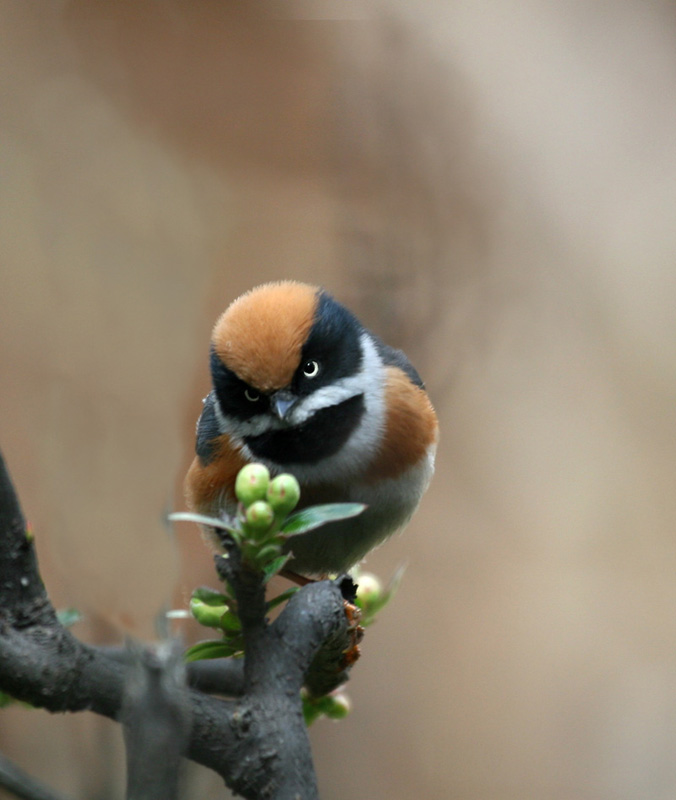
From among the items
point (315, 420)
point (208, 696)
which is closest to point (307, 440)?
point (315, 420)

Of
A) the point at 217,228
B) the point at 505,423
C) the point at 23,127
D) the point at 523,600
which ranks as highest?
the point at 23,127

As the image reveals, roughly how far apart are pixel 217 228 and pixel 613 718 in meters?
3.84

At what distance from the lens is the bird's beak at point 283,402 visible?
2.10 m

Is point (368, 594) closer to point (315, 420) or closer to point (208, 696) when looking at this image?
point (315, 420)

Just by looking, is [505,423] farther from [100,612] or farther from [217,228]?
[100,612]

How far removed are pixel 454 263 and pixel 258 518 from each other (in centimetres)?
437

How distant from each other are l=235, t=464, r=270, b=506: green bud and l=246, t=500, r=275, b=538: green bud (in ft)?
0.12

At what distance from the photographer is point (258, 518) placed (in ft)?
4.52

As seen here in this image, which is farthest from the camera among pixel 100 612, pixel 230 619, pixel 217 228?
pixel 217 228

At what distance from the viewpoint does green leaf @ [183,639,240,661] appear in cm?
168

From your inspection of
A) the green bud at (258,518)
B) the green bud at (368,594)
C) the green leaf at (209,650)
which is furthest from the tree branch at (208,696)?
the green bud at (368,594)

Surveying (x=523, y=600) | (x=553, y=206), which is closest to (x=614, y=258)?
(x=553, y=206)

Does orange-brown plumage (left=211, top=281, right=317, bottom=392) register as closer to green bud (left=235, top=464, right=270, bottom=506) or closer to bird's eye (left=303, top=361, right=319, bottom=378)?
bird's eye (left=303, top=361, right=319, bottom=378)

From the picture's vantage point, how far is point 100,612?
1.34 m
